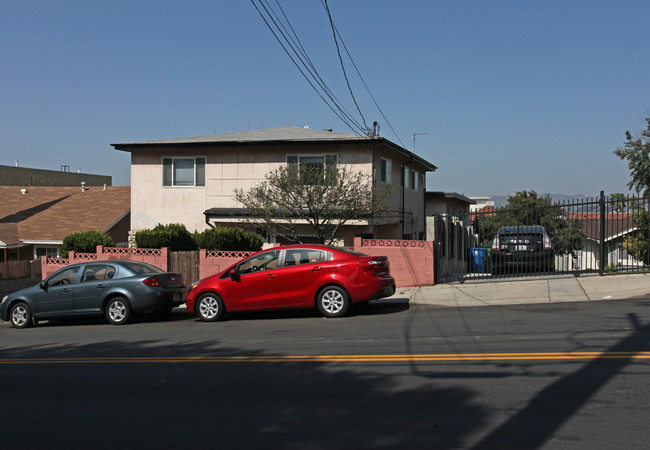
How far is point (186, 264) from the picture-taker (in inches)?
675

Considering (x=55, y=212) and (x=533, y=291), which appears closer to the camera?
(x=533, y=291)

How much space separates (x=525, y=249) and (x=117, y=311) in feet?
32.4

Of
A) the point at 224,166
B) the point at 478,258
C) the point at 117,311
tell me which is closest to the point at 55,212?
the point at 224,166

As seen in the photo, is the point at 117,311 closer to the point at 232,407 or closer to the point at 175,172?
the point at 232,407

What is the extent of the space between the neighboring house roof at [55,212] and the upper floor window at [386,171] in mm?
12116

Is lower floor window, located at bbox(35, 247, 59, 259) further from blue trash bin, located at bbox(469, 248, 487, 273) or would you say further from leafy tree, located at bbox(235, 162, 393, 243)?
blue trash bin, located at bbox(469, 248, 487, 273)

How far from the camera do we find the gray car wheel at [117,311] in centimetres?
1325

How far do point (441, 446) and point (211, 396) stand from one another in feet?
9.30

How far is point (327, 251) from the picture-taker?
39.7 feet

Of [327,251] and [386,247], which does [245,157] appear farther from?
[327,251]

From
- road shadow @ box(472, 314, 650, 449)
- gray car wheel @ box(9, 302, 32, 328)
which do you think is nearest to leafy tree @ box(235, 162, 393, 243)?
gray car wheel @ box(9, 302, 32, 328)

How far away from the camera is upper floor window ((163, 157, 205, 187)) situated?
21953mm

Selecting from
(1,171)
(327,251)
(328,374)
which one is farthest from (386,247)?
(1,171)

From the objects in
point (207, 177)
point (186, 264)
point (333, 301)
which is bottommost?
point (333, 301)
